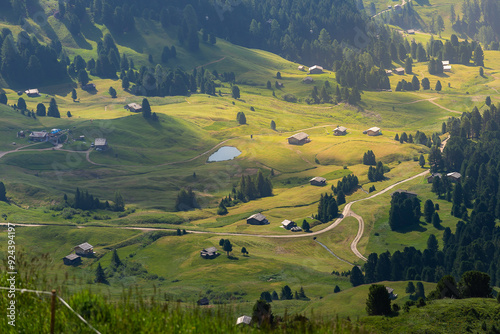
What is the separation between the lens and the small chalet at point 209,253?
186 meters

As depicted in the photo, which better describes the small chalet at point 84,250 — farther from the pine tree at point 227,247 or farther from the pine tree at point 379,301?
the pine tree at point 379,301

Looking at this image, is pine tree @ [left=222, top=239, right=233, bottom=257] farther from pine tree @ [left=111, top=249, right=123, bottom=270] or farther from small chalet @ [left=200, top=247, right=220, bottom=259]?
pine tree @ [left=111, top=249, right=123, bottom=270]

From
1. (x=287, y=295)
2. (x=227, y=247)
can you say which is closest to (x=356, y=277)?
(x=287, y=295)

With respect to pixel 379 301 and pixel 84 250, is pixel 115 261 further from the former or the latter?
pixel 379 301

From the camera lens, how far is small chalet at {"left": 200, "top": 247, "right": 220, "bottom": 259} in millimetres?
185500

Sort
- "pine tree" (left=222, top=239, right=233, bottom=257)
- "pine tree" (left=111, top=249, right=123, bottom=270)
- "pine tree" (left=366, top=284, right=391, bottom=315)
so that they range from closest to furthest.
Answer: "pine tree" (left=366, top=284, right=391, bottom=315), "pine tree" (left=111, top=249, right=123, bottom=270), "pine tree" (left=222, top=239, right=233, bottom=257)

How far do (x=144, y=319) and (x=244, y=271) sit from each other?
483 ft

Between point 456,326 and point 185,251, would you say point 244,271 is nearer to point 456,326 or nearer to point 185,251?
point 185,251

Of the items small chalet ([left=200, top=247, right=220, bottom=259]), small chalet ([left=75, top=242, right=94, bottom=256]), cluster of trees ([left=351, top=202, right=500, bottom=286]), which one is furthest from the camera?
small chalet ([left=75, top=242, right=94, bottom=256])

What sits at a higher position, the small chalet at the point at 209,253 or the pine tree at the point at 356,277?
the pine tree at the point at 356,277

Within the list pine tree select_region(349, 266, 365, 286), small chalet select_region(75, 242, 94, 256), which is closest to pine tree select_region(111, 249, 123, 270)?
A: small chalet select_region(75, 242, 94, 256)

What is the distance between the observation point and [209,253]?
18625 cm

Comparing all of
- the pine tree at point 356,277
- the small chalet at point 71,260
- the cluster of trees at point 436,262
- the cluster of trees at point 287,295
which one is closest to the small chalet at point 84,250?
the small chalet at point 71,260

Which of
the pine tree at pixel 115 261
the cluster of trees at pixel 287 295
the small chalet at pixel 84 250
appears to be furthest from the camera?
the small chalet at pixel 84 250
